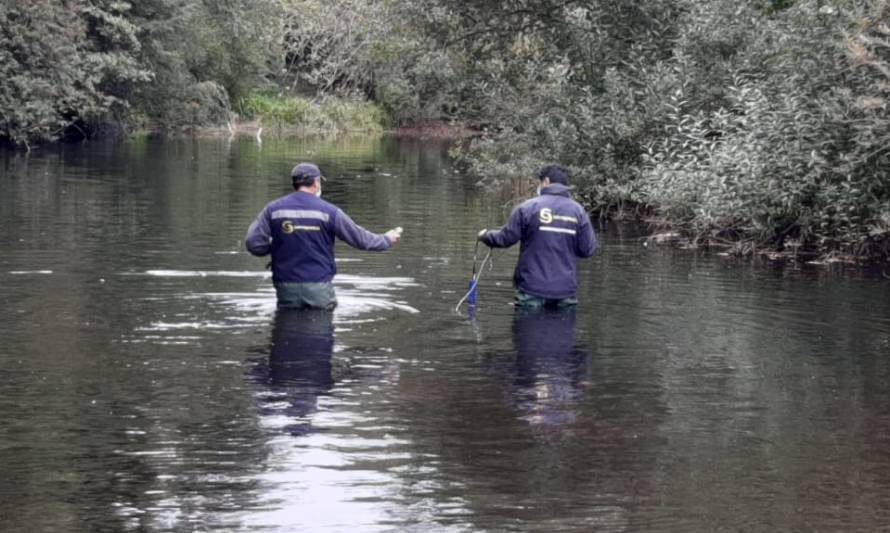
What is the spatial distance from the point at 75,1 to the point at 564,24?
2615cm

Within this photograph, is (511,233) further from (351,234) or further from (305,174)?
(305,174)

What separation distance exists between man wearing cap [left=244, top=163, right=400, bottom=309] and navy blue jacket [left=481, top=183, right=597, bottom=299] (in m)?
1.16

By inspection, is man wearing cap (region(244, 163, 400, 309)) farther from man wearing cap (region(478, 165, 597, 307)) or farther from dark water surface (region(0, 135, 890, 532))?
man wearing cap (region(478, 165, 597, 307))

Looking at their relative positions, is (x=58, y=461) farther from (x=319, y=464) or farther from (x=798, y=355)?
(x=798, y=355)

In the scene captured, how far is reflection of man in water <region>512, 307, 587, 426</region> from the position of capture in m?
10.4

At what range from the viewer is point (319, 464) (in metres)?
8.70

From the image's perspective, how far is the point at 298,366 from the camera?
38.7 ft

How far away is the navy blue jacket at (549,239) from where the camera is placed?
14055 millimetres

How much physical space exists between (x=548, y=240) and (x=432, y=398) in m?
3.70

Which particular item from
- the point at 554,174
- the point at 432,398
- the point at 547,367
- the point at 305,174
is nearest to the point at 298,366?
the point at 432,398

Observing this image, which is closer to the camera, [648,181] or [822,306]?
[822,306]

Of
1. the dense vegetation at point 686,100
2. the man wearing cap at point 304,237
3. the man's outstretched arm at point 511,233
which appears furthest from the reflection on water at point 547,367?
the dense vegetation at point 686,100

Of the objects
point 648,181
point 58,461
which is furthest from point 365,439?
point 648,181

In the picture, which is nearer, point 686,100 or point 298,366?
point 298,366
